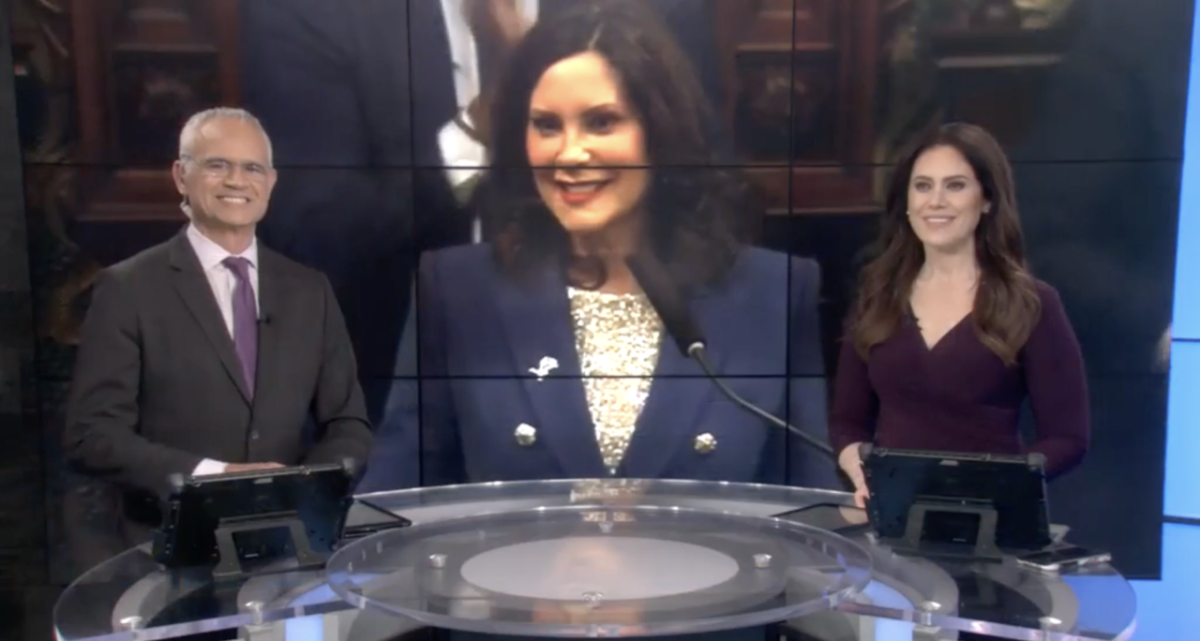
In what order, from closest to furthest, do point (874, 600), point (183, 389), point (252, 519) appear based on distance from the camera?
1. point (874, 600)
2. point (252, 519)
3. point (183, 389)

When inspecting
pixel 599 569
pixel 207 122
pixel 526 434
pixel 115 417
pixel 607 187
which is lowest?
pixel 526 434

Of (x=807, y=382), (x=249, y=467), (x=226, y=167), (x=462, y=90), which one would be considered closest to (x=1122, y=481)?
(x=807, y=382)

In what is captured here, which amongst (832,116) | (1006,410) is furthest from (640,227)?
(1006,410)

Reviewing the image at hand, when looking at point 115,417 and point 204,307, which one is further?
point 204,307

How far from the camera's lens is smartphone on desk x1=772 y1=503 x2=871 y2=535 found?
6.51 ft

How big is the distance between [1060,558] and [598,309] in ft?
6.19

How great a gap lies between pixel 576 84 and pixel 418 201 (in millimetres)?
669

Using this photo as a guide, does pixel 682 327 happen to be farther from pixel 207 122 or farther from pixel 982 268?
pixel 207 122

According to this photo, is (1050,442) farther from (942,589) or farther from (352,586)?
(352,586)

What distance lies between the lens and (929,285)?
2.47 m

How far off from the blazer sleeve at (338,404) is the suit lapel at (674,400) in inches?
39.5

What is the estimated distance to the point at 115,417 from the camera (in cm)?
257

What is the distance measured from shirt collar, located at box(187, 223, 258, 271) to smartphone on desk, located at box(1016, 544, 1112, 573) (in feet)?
7.21

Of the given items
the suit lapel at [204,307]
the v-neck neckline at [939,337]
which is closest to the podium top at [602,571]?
the v-neck neckline at [939,337]
